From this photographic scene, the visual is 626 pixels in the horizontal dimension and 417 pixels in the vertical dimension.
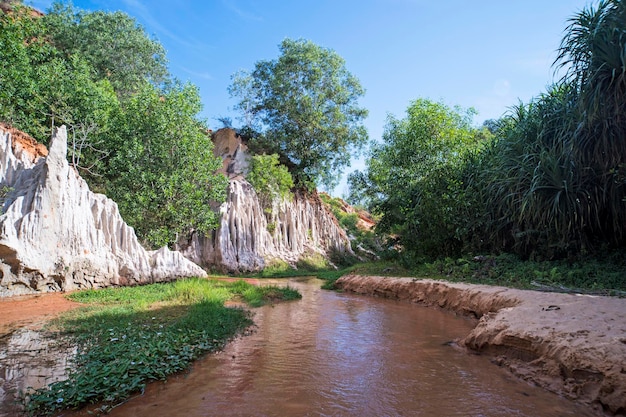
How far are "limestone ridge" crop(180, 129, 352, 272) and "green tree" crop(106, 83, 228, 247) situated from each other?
8.98ft

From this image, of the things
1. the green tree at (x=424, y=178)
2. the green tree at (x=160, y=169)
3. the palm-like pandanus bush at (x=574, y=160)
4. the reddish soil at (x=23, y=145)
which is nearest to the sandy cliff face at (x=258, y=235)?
the green tree at (x=160, y=169)

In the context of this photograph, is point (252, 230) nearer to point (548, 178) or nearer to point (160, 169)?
point (160, 169)

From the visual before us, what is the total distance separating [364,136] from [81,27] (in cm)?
2063

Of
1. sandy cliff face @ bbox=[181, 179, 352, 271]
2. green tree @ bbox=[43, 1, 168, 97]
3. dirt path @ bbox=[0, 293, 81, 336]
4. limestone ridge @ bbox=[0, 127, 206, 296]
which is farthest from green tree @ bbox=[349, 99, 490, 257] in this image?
green tree @ bbox=[43, 1, 168, 97]

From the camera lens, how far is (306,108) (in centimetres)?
2675

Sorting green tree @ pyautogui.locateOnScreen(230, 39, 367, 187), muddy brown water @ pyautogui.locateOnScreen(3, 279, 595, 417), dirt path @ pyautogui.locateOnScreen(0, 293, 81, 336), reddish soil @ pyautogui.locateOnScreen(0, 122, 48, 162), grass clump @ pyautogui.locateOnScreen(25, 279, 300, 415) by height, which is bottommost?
A: muddy brown water @ pyautogui.locateOnScreen(3, 279, 595, 417)

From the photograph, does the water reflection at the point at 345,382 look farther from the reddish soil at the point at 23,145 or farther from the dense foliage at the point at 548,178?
the reddish soil at the point at 23,145

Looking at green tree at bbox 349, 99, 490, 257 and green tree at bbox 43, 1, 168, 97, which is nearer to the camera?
green tree at bbox 349, 99, 490, 257

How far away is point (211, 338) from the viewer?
18.5ft

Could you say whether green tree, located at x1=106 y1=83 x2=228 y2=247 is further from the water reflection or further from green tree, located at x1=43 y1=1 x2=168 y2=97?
the water reflection

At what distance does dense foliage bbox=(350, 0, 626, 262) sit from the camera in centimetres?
851

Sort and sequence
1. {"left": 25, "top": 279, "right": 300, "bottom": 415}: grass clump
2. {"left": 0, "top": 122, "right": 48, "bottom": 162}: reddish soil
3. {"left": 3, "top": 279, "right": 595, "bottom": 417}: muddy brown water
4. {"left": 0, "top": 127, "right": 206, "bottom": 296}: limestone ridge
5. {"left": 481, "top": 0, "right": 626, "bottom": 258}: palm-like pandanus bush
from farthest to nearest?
{"left": 0, "top": 122, "right": 48, "bottom": 162}: reddish soil
{"left": 0, "top": 127, "right": 206, "bottom": 296}: limestone ridge
{"left": 481, "top": 0, "right": 626, "bottom": 258}: palm-like pandanus bush
{"left": 3, "top": 279, "right": 595, "bottom": 417}: muddy brown water
{"left": 25, "top": 279, "right": 300, "bottom": 415}: grass clump

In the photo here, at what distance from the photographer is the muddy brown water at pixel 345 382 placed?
138 inches

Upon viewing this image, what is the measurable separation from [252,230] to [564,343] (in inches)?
759
